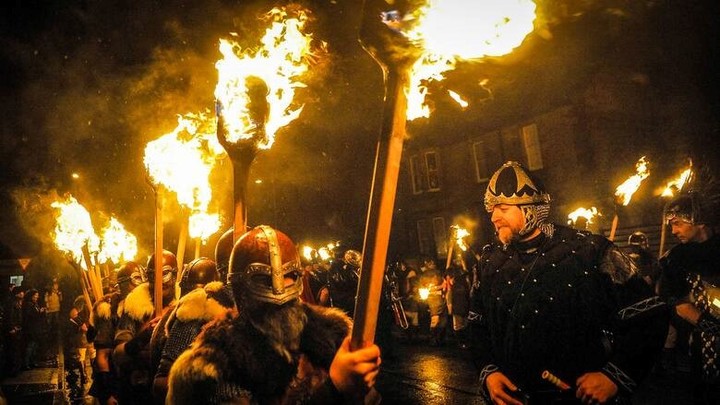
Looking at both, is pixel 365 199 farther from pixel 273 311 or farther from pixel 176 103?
pixel 273 311

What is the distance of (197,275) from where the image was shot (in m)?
5.54

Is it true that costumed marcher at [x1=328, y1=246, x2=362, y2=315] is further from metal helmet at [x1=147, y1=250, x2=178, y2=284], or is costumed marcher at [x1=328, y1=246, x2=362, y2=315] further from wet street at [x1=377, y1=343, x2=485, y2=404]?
metal helmet at [x1=147, y1=250, x2=178, y2=284]

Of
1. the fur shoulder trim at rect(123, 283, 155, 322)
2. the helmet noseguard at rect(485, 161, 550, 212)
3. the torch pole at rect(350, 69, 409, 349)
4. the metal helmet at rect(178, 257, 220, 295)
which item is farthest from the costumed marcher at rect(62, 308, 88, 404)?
the torch pole at rect(350, 69, 409, 349)

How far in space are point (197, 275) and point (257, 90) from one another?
244 cm

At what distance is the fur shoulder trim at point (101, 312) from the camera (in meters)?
6.67

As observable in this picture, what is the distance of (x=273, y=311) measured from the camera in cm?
303

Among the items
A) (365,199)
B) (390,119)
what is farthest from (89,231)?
(365,199)

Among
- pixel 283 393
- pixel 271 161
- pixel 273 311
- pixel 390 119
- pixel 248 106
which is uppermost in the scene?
pixel 271 161

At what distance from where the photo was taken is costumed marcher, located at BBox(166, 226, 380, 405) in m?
2.74

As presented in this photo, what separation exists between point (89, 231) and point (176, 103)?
9.64ft

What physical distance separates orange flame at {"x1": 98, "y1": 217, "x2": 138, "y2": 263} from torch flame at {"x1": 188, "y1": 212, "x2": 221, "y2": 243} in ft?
14.1

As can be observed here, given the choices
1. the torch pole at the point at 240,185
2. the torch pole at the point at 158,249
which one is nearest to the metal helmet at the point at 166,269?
the torch pole at the point at 158,249

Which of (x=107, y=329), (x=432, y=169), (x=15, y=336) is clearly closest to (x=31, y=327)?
(x=15, y=336)

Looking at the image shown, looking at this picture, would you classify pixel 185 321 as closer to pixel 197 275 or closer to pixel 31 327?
pixel 197 275
